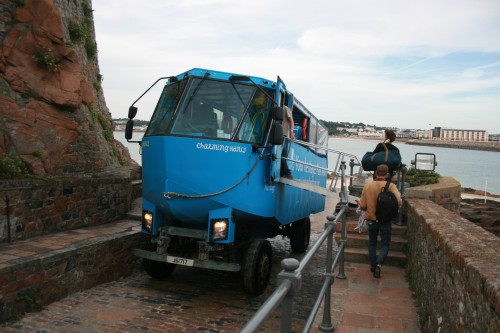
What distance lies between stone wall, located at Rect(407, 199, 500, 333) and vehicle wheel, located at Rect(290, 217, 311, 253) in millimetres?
4329

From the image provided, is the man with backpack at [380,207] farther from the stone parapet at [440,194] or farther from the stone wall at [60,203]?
the stone wall at [60,203]

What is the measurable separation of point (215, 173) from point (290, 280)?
4350mm

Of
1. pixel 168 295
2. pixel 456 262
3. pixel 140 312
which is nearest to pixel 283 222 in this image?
pixel 168 295

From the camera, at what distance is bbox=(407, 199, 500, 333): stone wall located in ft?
8.71

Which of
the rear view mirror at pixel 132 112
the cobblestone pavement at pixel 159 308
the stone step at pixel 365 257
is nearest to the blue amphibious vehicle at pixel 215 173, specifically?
the cobblestone pavement at pixel 159 308

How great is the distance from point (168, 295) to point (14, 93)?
5.37 meters

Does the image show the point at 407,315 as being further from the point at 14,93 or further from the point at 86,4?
the point at 86,4

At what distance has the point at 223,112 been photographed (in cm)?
715

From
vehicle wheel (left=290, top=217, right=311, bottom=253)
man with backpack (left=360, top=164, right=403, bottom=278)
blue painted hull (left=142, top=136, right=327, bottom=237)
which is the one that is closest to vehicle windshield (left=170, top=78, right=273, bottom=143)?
blue painted hull (left=142, top=136, right=327, bottom=237)

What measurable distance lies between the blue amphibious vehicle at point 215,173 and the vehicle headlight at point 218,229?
1cm

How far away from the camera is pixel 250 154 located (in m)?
6.91

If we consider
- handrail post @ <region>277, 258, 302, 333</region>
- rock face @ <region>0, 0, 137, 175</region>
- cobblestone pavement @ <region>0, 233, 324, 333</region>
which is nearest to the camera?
handrail post @ <region>277, 258, 302, 333</region>

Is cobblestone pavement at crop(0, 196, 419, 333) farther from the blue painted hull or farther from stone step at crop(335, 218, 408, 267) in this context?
the blue painted hull

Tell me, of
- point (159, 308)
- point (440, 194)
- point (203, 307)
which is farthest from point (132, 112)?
point (440, 194)
